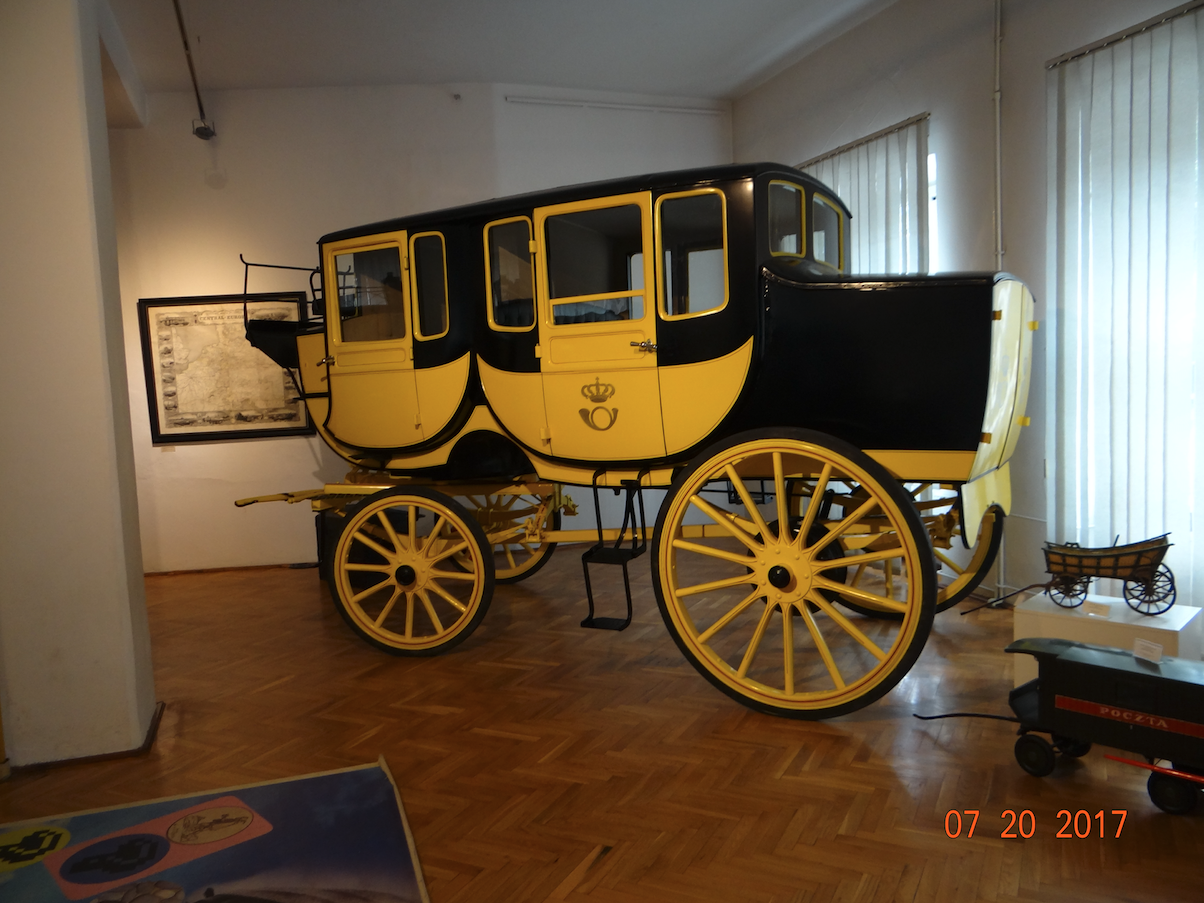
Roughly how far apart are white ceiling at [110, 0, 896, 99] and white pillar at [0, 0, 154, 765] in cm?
245

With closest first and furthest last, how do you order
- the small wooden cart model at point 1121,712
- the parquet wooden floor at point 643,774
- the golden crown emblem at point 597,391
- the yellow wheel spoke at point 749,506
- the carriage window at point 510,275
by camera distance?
the parquet wooden floor at point 643,774 < the small wooden cart model at point 1121,712 < the yellow wheel spoke at point 749,506 < the golden crown emblem at point 597,391 < the carriage window at point 510,275

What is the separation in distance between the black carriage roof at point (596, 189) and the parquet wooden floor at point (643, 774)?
215 centimetres

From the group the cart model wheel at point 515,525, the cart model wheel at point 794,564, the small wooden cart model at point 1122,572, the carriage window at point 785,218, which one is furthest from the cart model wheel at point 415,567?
the small wooden cart model at point 1122,572

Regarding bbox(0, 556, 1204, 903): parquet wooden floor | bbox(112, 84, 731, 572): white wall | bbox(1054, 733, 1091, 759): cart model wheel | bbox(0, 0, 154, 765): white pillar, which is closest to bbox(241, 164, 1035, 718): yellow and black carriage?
bbox(0, 556, 1204, 903): parquet wooden floor

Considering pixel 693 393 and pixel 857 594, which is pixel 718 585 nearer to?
pixel 857 594

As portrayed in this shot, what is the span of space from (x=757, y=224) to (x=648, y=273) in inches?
19.0

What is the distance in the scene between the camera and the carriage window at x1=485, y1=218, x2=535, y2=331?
12.2 ft

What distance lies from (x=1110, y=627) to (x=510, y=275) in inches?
114

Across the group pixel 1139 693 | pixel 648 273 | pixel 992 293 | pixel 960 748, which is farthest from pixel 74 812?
pixel 992 293

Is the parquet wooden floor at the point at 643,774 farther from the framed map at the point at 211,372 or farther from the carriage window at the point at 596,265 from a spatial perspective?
the framed map at the point at 211,372

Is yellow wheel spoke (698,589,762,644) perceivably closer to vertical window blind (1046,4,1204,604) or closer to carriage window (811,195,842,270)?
carriage window (811,195,842,270)

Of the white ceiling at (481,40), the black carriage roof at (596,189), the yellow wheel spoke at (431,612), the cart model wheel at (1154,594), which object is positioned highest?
the white ceiling at (481,40)

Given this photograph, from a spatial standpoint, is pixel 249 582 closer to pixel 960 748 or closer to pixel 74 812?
pixel 74 812
